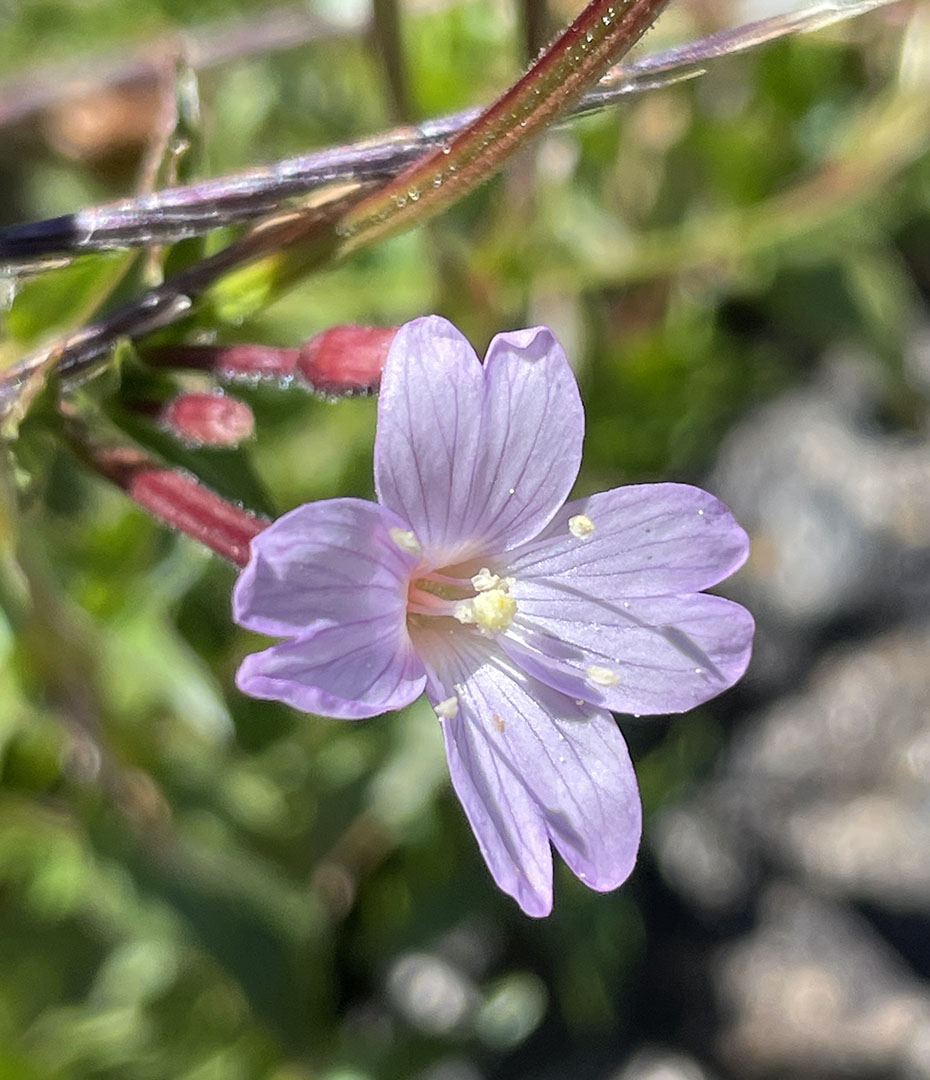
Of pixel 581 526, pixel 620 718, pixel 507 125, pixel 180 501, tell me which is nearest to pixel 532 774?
pixel 581 526

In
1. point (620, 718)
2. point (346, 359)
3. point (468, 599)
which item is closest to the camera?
point (346, 359)

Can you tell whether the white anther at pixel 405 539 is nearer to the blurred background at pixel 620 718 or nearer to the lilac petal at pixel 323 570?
the lilac petal at pixel 323 570

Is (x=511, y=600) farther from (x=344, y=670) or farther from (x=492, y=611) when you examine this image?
(x=344, y=670)

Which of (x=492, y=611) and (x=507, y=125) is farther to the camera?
(x=492, y=611)

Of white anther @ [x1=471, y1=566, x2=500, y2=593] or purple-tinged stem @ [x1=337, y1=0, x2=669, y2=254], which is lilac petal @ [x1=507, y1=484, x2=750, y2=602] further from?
purple-tinged stem @ [x1=337, y1=0, x2=669, y2=254]

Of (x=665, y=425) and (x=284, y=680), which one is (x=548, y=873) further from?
(x=665, y=425)

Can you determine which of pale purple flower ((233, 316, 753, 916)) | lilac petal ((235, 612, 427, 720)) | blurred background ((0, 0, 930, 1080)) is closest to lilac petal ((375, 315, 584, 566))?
pale purple flower ((233, 316, 753, 916))

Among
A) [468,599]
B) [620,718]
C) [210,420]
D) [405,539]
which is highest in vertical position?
[210,420]
